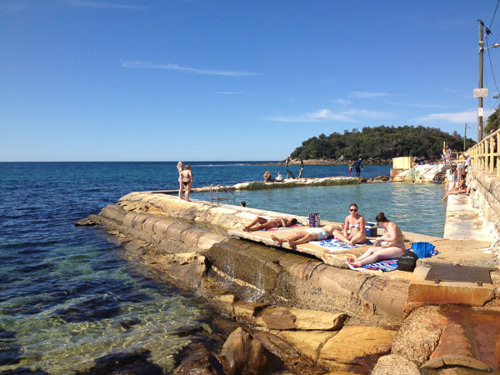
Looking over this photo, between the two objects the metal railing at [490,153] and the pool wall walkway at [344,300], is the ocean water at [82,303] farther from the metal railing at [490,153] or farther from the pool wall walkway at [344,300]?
the metal railing at [490,153]

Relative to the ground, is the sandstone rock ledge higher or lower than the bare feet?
lower

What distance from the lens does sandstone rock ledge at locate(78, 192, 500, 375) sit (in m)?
4.08

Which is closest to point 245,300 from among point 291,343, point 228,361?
point 291,343

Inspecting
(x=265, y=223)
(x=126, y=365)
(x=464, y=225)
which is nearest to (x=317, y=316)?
(x=126, y=365)

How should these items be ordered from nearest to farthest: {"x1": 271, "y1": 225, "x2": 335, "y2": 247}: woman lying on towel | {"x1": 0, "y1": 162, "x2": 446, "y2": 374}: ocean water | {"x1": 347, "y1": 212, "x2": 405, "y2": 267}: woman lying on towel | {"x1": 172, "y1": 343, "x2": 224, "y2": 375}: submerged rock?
{"x1": 172, "y1": 343, "x2": 224, "y2": 375}: submerged rock
{"x1": 0, "y1": 162, "x2": 446, "y2": 374}: ocean water
{"x1": 347, "y1": 212, "x2": 405, "y2": 267}: woman lying on towel
{"x1": 271, "y1": 225, "x2": 335, "y2": 247}: woman lying on towel

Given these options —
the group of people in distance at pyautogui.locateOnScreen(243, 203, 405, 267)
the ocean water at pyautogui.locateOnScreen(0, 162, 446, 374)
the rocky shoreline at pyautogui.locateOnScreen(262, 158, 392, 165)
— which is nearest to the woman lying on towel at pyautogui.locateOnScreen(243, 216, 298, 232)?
the group of people in distance at pyautogui.locateOnScreen(243, 203, 405, 267)

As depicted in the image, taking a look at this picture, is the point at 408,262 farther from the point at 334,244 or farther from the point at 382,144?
the point at 382,144

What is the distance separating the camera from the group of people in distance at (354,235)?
664 cm

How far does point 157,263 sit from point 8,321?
4.33 m

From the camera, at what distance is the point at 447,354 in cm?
375

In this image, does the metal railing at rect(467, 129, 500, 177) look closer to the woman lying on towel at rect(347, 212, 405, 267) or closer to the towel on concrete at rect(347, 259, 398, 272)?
the woman lying on towel at rect(347, 212, 405, 267)

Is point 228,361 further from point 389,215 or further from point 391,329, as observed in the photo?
point 389,215

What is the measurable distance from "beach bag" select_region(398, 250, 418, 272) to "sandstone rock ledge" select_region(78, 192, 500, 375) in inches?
7.5

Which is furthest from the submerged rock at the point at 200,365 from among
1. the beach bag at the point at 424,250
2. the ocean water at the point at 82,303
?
the beach bag at the point at 424,250
